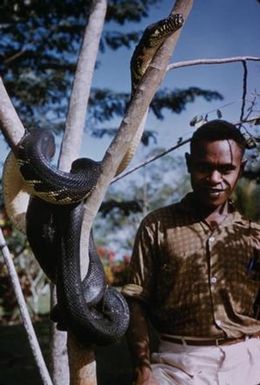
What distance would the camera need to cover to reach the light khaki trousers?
1904 mm

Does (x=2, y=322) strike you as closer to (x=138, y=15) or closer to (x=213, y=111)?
(x=138, y=15)

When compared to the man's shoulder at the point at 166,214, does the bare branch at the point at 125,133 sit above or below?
above

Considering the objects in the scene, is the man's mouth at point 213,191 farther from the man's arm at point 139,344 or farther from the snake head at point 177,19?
the snake head at point 177,19

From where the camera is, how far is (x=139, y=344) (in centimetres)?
194

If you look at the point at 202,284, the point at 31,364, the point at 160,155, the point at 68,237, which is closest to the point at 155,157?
the point at 160,155

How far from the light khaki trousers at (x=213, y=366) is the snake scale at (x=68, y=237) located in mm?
407

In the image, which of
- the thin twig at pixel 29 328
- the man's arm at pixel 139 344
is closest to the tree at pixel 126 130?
the thin twig at pixel 29 328

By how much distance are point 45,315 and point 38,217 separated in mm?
11479

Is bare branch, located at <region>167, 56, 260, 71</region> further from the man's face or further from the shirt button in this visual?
the shirt button

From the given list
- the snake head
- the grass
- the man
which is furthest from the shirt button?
the grass

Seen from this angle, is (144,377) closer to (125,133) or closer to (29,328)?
(29,328)

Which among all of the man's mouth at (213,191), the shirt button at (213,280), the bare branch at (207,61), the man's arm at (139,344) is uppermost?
the bare branch at (207,61)

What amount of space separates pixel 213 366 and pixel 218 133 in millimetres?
947

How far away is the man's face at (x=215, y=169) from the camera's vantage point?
1970mm
